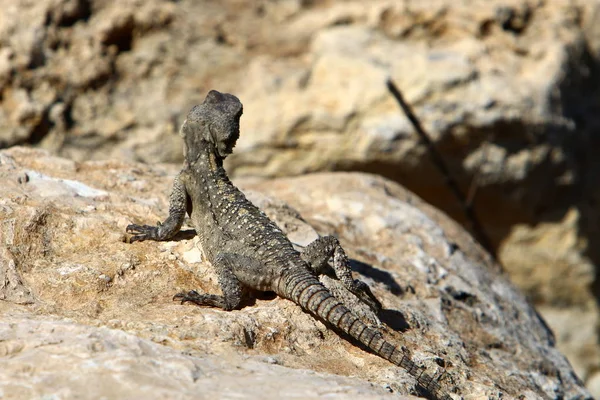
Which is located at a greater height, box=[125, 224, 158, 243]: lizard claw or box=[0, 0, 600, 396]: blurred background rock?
box=[0, 0, 600, 396]: blurred background rock

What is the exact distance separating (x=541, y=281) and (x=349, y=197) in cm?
528

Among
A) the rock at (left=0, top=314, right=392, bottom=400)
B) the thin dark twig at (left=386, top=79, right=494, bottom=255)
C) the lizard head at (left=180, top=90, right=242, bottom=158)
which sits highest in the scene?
the thin dark twig at (left=386, top=79, right=494, bottom=255)

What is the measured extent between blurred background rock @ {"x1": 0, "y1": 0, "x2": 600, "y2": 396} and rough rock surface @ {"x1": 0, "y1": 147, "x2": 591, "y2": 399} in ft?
7.20

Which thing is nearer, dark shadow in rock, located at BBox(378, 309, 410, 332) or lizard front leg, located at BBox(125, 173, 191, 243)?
dark shadow in rock, located at BBox(378, 309, 410, 332)

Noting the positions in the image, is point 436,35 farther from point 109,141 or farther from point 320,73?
point 109,141

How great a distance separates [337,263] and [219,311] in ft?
3.56

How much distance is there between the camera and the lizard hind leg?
5082mm

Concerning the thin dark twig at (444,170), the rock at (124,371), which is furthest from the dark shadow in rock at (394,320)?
the thin dark twig at (444,170)

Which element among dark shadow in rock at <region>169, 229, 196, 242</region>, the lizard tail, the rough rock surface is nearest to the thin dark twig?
the rough rock surface

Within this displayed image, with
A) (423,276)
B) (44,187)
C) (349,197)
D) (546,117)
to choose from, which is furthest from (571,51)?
(44,187)

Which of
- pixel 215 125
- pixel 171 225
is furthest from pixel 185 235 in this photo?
pixel 215 125

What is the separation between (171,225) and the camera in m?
5.91

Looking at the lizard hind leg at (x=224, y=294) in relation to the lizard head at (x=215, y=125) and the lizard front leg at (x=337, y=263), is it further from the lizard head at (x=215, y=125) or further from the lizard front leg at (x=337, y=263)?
the lizard head at (x=215, y=125)

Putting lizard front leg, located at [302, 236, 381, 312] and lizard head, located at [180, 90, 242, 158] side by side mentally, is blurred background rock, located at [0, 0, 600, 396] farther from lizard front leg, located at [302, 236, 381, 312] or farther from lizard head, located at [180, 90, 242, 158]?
lizard front leg, located at [302, 236, 381, 312]
